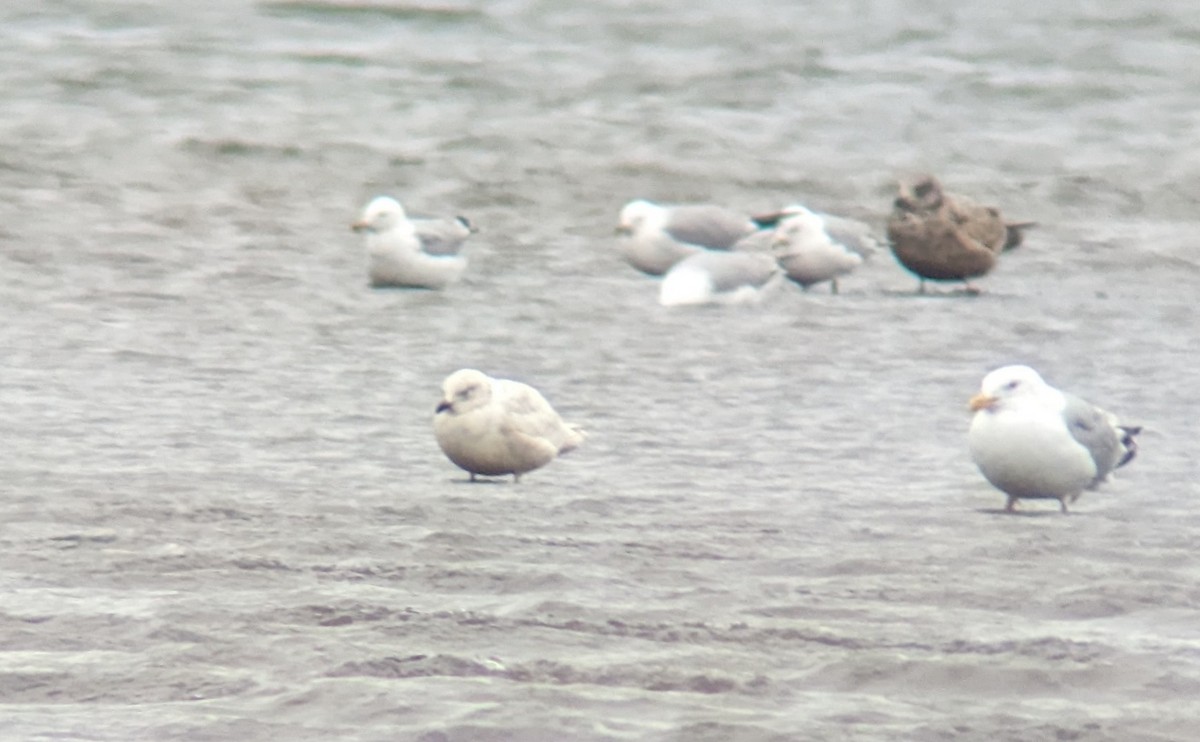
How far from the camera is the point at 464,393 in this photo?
810 cm

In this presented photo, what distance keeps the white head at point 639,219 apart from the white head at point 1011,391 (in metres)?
7.69

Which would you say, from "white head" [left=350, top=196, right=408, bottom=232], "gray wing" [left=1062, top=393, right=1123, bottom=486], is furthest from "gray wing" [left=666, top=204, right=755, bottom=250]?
"gray wing" [left=1062, top=393, right=1123, bottom=486]

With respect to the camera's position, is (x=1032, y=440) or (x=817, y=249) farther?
(x=817, y=249)

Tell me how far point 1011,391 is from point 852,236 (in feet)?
Result: 23.8

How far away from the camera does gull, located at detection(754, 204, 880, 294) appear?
14266 mm

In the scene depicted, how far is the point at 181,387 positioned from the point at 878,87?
13456 mm

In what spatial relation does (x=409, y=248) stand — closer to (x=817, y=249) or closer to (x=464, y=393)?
(x=817, y=249)

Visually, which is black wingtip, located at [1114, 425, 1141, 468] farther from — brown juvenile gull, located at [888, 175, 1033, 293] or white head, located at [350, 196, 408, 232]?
white head, located at [350, 196, 408, 232]

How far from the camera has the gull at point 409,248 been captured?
14227 millimetres

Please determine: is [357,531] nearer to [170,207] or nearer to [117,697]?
[117,697]

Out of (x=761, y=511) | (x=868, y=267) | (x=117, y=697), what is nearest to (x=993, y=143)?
(x=868, y=267)

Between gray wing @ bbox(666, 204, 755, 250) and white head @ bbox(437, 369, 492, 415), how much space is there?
22.8 ft

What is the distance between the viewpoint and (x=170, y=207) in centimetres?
1694

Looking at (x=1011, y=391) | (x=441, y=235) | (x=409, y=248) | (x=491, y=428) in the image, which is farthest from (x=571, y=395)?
(x=441, y=235)
